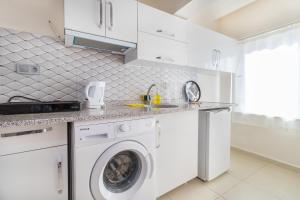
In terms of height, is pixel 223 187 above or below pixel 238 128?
below

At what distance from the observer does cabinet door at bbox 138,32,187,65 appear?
1455mm

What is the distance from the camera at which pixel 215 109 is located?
174cm

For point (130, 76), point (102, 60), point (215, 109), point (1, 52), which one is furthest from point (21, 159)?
point (215, 109)

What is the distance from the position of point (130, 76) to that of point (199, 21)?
179 cm

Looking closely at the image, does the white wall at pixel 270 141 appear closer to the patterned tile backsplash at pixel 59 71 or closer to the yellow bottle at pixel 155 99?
the yellow bottle at pixel 155 99

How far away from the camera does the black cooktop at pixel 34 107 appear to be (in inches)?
33.1

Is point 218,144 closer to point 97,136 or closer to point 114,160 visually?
point 114,160

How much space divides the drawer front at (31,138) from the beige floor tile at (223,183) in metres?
1.60

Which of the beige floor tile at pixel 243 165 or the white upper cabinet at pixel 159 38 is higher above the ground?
the white upper cabinet at pixel 159 38

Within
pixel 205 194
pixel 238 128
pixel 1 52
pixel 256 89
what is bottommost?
pixel 205 194

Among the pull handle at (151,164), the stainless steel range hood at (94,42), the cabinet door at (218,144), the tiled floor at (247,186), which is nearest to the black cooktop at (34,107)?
the stainless steel range hood at (94,42)

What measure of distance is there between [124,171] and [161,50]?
1.26 metres

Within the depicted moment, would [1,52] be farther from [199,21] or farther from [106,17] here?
[199,21]

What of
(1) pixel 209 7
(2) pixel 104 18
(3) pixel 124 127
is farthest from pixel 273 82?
(2) pixel 104 18
